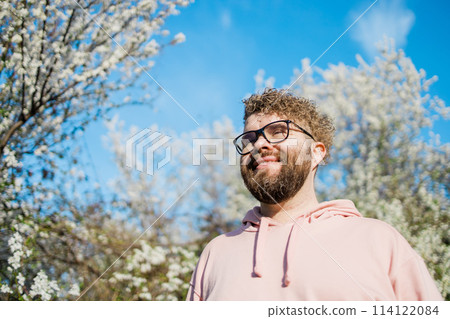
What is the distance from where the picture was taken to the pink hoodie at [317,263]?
1158 mm

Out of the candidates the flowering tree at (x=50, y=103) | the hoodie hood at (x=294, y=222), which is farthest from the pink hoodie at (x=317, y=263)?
the flowering tree at (x=50, y=103)

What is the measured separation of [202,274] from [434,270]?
3429mm

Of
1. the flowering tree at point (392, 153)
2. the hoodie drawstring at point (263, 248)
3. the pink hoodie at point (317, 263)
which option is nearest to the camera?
the pink hoodie at point (317, 263)

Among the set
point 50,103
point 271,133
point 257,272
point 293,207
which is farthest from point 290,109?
point 50,103

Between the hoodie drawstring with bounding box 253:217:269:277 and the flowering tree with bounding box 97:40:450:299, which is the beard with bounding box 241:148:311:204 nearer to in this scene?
the hoodie drawstring with bounding box 253:217:269:277

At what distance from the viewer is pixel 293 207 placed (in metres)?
1.51

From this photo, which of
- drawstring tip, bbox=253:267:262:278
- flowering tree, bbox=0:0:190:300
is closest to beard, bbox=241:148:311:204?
drawstring tip, bbox=253:267:262:278

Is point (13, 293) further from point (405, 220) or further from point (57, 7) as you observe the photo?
point (405, 220)

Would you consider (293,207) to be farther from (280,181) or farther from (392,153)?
(392,153)

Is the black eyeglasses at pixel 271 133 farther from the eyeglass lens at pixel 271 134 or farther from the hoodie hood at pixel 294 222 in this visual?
the hoodie hood at pixel 294 222

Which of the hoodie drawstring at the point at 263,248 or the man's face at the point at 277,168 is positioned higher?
the man's face at the point at 277,168

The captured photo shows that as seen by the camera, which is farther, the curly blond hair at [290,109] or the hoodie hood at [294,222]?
the curly blond hair at [290,109]

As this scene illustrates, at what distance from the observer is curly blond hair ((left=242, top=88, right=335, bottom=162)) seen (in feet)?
5.41

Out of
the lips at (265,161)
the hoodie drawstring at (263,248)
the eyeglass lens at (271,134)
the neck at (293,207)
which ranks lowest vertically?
the hoodie drawstring at (263,248)
